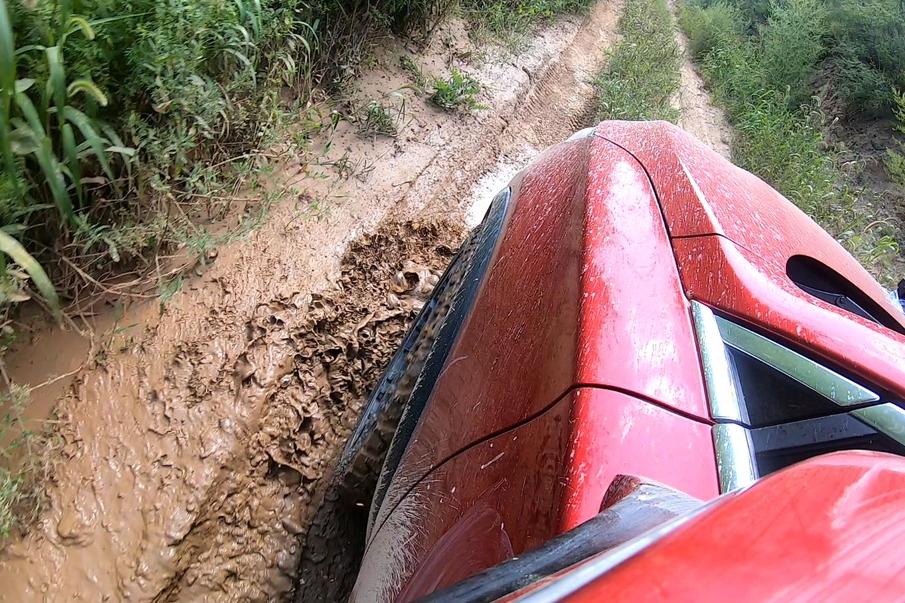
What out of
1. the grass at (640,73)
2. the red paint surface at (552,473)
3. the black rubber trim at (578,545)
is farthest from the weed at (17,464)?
the grass at (640,73)

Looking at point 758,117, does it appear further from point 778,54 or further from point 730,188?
point 730,188

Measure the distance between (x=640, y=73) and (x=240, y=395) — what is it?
4.88 m

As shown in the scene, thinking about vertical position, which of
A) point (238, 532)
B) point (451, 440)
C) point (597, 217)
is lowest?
point (238, 532)

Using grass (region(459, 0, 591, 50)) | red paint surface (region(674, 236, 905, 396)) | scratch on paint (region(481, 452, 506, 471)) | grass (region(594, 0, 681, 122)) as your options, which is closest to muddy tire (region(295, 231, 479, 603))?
scratch on paint (region(481, 452, 506, 471))

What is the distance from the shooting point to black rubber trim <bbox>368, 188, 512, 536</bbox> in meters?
1.45

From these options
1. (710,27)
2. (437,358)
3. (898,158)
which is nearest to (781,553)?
(437,358)

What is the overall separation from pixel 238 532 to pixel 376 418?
673mm

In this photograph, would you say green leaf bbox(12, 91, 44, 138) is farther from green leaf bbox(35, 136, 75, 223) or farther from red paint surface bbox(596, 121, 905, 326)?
red paint surface bbox(596, 121, 905, 326)

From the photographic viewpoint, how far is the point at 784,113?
5793 millimetres

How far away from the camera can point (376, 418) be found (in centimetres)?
182

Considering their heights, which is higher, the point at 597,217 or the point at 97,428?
the point at 597,217

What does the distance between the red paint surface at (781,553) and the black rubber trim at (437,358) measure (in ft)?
3.06

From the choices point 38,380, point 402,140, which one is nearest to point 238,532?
point 38,380

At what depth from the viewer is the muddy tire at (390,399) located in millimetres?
1711
